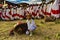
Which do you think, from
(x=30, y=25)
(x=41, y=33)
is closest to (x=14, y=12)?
(x=41, y=33)

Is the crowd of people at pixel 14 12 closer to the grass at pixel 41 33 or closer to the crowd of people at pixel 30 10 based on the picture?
the crowd of people at pixel 30 10

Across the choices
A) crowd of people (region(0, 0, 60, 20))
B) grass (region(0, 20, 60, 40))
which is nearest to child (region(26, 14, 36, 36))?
grass (region(0, 20, 60, 40))

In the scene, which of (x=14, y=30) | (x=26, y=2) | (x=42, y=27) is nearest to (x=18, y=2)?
(x=26, y=2)

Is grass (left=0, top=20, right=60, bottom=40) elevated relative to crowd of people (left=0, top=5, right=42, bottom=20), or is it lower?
lower

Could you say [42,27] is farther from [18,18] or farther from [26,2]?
[26,2]

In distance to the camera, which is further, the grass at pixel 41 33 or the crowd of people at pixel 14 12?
the crowd of people at pixel 14 12

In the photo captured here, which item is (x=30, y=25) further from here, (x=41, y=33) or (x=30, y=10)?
(x=30, y=10)

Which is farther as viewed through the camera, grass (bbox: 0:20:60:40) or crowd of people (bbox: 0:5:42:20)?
crowd of people (bbox: 0:5:42:20)

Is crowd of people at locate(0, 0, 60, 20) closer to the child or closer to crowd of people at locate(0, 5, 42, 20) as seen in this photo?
crowd of people at locate(0, 5, 42, 20)

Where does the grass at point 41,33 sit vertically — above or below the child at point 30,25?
below

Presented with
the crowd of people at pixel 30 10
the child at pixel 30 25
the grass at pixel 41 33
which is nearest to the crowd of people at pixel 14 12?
the crowd of people at pixel 30 10

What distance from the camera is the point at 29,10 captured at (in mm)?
14617

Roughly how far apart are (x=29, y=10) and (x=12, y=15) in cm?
102

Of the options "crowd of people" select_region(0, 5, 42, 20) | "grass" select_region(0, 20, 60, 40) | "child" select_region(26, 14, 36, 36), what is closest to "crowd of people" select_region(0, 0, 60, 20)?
"crowd of people" select_region(0, 5, 42, 20)
